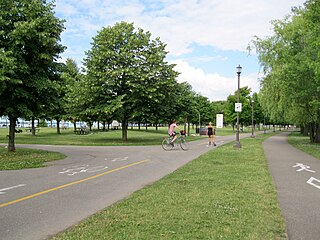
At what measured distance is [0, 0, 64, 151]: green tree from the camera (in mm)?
13586

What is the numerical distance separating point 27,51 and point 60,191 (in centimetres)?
922

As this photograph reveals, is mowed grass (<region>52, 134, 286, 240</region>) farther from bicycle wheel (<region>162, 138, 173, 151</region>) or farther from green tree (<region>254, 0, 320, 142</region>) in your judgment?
green tree (<region>254, 0, 320, 142</region>)

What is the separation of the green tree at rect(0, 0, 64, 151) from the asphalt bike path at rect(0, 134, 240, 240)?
13.0 feet

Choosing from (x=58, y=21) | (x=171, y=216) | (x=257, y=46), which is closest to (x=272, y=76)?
(x=257, y=46)

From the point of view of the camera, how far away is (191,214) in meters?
5.55

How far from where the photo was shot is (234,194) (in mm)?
7223

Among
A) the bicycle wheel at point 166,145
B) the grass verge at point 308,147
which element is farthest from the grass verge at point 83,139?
the grass verge at point 308,147

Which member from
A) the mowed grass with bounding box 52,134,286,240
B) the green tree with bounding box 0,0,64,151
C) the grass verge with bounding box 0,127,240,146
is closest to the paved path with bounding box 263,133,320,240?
the mowed grass with bounding box 52,134,286,240

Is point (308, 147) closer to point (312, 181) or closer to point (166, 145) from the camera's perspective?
point (166, 145)

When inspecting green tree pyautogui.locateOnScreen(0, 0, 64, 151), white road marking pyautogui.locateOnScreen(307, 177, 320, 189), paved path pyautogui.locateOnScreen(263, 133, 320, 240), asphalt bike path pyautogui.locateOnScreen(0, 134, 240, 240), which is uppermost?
green tree pyautogui.locateOnScreen(0, 0, 64, 151)

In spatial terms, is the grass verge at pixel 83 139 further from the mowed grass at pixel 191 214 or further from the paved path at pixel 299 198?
the mowed grass at pixel 191 214

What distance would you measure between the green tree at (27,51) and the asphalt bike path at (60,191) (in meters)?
3.95

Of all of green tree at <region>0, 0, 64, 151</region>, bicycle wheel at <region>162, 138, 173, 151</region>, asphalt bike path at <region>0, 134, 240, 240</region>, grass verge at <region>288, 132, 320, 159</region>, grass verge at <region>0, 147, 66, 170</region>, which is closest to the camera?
asphalt bike path at <region>0, 134, 240, 240</region>

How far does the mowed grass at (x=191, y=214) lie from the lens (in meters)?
4.59
